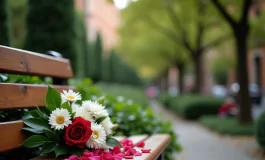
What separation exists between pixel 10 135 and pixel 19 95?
31 cm

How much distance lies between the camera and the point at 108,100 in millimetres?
→ 4270

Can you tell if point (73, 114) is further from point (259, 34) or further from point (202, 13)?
point (202, 13)

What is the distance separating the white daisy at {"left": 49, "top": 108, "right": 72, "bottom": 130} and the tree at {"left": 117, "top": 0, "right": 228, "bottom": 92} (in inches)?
463

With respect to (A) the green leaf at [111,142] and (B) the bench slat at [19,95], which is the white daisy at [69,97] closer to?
(B) the bench slat at [19,95]

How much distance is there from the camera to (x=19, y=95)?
2.18 metres

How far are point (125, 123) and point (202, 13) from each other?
12.3 meters

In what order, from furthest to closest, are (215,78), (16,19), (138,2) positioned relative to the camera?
1. (215,78)
2. (16,19)
3. (138,2)

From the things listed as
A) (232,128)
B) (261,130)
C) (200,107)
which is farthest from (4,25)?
(200,107)

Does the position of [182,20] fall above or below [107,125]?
above

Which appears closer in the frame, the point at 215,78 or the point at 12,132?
the point at 12,132

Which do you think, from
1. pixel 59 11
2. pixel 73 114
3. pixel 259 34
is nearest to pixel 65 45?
pixel 59 11

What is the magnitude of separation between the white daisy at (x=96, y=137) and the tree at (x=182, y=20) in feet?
38.3

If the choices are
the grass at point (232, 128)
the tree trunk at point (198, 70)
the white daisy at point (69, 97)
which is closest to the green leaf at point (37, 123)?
the white daisy at point (69, 97)

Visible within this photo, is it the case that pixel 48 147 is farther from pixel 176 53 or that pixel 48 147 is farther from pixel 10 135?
pixel 176 53
